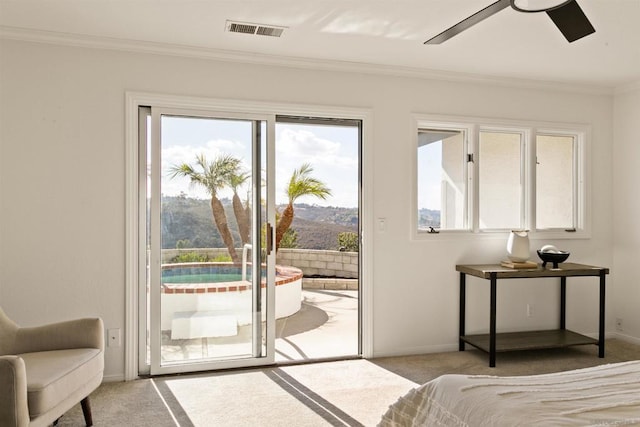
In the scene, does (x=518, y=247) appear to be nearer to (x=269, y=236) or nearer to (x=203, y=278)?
(x=269, y=236)

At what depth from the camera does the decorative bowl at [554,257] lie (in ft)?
13.7

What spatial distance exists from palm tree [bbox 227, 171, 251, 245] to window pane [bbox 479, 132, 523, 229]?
83.5 inches

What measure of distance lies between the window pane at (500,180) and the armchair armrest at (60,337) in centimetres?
327

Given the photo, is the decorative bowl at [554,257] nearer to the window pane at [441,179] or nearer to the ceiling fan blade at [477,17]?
the window pane at [441,179]

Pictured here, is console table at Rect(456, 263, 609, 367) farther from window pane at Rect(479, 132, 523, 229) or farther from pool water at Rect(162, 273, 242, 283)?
pool water at Rect(162, 273, 242, 283)

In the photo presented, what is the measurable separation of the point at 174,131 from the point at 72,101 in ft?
2.30

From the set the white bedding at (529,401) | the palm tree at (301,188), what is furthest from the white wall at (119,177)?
the palm tree at (301,188)

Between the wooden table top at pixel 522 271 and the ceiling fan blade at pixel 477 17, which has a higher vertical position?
the ceiling fan blade at pixel 477 17

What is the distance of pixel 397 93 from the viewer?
4.19 metres

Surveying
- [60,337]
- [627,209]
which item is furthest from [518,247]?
[60,337]

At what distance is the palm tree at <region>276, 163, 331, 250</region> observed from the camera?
7430 millimetres

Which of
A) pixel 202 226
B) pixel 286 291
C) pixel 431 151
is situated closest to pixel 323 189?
pixel 286 291

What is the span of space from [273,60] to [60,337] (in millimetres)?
2403

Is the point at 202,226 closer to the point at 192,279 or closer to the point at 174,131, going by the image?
the point at 192,279
